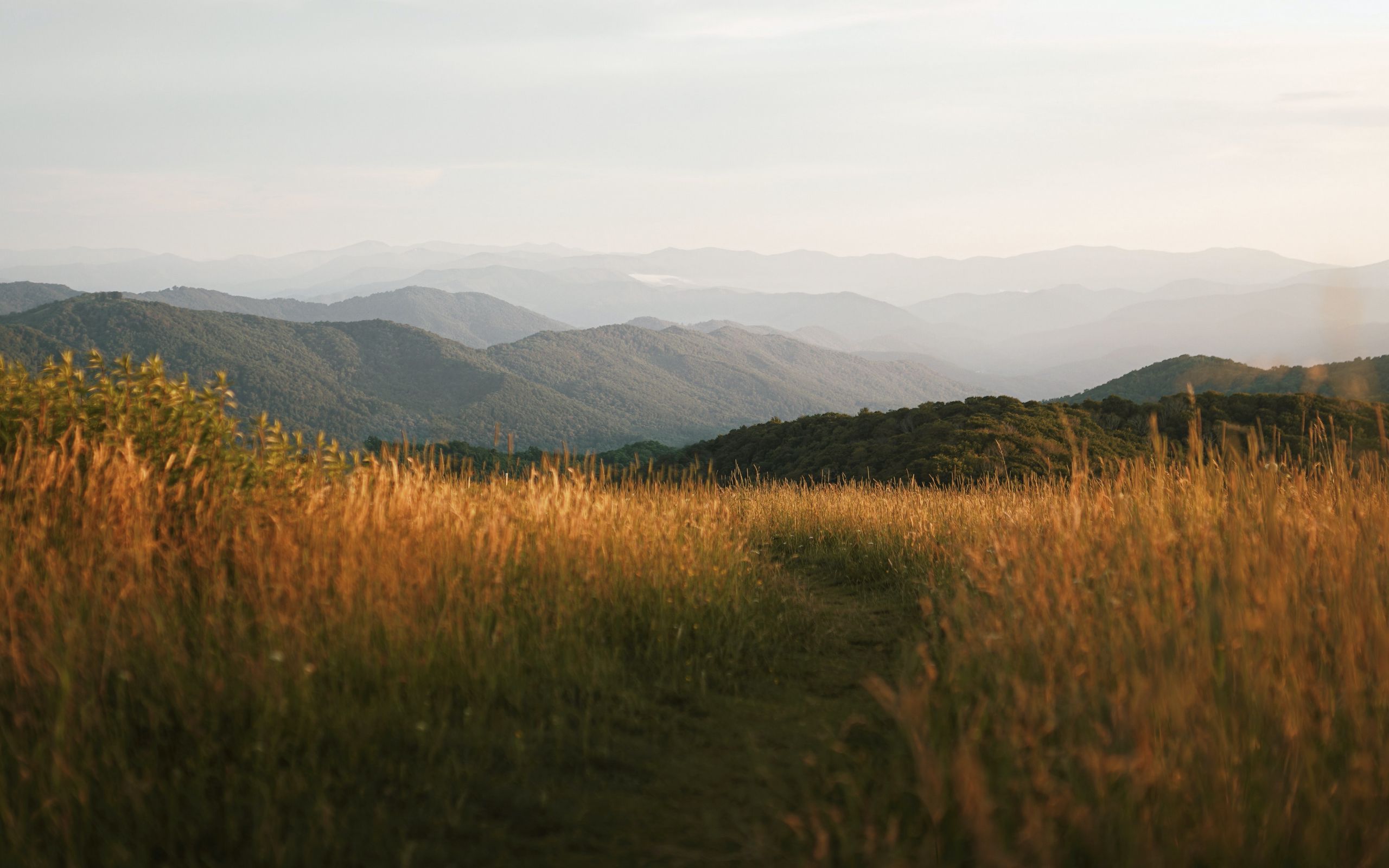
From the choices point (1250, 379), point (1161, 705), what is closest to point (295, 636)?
point (1161, 705)

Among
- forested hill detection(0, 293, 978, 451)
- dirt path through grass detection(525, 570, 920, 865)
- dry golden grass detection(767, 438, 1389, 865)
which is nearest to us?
dry golden grass detection(767, 438, 1389, 865)

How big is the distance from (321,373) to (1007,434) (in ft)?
535

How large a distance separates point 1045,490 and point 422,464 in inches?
277

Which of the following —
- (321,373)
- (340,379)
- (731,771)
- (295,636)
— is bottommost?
(731,771)

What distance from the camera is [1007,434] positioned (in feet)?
89.8

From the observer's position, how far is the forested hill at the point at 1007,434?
24750 mm

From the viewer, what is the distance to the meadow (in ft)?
9.64

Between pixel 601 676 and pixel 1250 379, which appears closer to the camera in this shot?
pixel 601 676

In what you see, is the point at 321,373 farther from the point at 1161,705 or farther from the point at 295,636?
the point at 1161,705

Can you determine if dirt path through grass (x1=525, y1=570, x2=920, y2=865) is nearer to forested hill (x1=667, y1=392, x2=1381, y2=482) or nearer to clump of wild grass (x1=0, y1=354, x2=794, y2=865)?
clump of wild grass (x1=0, y1=354, x2=794, y2=865)

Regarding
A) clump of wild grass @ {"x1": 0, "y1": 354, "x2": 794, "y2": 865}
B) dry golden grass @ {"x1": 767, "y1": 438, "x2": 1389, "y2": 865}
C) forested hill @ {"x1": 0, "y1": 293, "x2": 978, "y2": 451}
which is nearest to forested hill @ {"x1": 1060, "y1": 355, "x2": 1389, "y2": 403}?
dry golden grass @ {"x1": 767, "y1": 438, "x2": 1389, "y2": 865}

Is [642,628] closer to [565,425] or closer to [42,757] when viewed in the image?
[42,757]

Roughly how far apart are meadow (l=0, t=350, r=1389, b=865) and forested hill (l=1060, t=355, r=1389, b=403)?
3676 centimetres

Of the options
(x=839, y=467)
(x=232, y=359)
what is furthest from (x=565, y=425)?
(x=839, y=467)
